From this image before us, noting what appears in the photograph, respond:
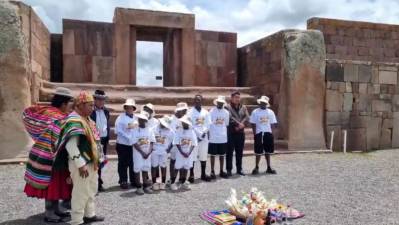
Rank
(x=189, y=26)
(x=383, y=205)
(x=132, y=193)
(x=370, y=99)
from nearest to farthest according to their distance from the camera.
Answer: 1. (x=383, y=205)
2. (x=132, y=193)
3. (x=370, y=99)
4. (x=189, y=26)

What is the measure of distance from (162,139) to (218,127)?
128 cm

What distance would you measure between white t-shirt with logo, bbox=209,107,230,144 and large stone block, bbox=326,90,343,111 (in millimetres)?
4734

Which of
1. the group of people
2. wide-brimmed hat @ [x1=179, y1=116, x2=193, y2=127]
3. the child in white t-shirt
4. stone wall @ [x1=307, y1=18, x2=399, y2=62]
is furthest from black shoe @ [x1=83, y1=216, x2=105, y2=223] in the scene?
stone wall @ [x1=307, y1=18, x2=399, y2=62]

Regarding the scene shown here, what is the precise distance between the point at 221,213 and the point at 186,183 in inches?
67.3

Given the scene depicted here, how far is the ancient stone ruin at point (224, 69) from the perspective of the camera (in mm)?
8617

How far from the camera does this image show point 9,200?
5.48 metres

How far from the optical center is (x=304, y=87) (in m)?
10.6

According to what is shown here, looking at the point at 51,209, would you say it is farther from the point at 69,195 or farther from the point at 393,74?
the point at 393,74

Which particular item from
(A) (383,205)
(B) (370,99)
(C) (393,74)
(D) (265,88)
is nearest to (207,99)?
(D) (265,88)

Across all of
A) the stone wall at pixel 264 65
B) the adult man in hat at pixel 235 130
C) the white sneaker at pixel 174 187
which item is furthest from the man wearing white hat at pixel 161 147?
the stone wall at pixel 264 65

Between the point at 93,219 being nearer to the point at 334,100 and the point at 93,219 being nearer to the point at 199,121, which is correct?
the point at 199,121

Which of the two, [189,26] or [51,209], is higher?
[189,26]

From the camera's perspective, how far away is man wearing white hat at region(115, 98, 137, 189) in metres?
6.11

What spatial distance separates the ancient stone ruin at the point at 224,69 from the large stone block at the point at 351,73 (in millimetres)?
→ 27
